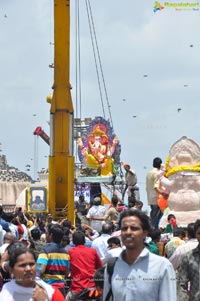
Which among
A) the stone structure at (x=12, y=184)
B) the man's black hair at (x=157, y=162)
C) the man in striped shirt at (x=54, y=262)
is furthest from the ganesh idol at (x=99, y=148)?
the stone structure at (x=12, y=184)

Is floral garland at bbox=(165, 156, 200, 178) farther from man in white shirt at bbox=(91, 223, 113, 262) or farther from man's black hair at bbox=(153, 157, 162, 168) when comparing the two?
man in white shirt at bbox=(91, 223, 113, 262)

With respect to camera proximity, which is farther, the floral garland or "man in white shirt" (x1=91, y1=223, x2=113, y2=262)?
the floral garland

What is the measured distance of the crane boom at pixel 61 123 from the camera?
30.2 meters

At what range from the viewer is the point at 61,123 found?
30234 millimetres

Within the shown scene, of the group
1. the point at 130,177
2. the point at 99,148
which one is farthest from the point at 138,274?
the point at 99,148

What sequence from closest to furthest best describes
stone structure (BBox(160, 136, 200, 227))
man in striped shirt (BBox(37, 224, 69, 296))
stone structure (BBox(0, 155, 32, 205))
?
man in striped shirt (BBox(37, 224, 69, 296)), stone structure (BBox(160, 136, 200, 227)), stone structure (BBox(0, 155, 32, 205))

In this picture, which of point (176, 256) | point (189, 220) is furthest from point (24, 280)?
point (189, 220)

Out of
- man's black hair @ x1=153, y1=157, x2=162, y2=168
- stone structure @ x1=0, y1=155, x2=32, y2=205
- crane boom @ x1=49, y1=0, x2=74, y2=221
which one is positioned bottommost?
man's black hair @ x1=153, y1=157, x2=162, y2=168

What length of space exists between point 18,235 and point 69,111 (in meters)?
14.4

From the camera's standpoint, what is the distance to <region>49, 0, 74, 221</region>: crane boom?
98.9 ft

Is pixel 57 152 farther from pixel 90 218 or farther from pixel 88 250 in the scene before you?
pixel 88 250

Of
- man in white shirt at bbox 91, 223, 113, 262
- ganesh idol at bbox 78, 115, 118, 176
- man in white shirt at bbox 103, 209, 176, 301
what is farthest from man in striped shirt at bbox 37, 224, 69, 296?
ganesh idol at bbox 78, 115, 118, 176

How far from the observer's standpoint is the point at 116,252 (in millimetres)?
11891

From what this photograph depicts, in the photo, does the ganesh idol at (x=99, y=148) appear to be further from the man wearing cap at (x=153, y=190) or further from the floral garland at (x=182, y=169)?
the floral garland at (x=182, y=169)
